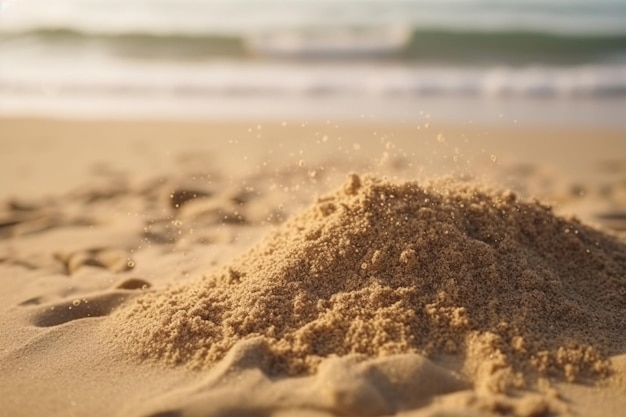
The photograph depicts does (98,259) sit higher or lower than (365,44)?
lower

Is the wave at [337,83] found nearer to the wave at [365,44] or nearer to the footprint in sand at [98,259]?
the wave at [365,44]

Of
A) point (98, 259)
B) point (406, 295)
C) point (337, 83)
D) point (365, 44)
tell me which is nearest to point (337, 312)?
point (406, 295)

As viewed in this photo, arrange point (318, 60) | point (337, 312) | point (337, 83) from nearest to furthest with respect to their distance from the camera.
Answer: point (337, 312) < point (337, 83) < point (318, 60)

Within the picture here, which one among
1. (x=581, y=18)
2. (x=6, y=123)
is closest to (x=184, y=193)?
(x=6, y=123)

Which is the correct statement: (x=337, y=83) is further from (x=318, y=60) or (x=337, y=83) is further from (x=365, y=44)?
(x=365, y=44)

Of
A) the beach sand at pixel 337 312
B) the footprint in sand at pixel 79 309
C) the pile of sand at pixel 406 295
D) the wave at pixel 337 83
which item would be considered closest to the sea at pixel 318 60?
the wave at pixel 337 83

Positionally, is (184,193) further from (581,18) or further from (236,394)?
(581,18)

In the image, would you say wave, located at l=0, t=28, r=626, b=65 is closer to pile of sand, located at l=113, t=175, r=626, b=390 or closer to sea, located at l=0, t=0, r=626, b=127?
sea, located at l=0, t=0, r=626, b=127
